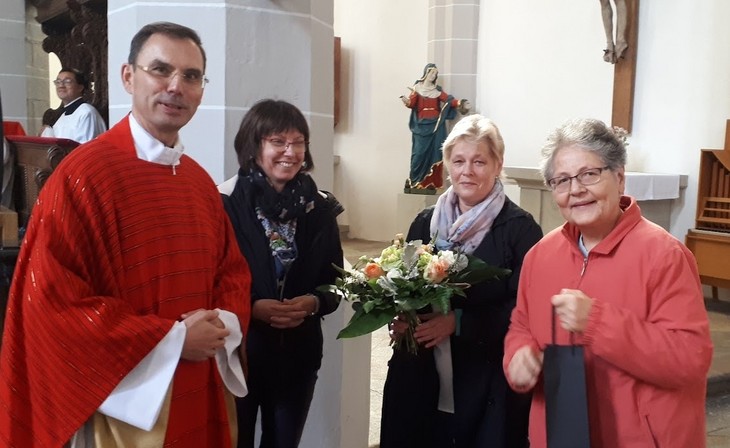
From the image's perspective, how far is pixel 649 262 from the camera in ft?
5.31

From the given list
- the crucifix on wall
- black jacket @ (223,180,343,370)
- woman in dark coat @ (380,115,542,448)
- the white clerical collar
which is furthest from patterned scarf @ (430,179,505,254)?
the crucifix on wall

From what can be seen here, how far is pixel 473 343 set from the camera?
2189 mm

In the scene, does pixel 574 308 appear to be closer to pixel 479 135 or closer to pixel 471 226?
pixel 471 226

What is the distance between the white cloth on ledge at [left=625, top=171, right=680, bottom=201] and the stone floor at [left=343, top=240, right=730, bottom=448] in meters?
1.08

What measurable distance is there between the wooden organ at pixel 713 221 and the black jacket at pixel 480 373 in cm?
424

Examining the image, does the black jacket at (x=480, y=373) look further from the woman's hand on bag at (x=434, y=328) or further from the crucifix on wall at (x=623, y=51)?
the crucifix on wall at (x=623, y=51)

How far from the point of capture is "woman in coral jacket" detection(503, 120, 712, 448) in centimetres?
155

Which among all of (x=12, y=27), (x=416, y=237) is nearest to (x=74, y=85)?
(x=12, y=27)

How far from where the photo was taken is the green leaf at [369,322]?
6.44 feet

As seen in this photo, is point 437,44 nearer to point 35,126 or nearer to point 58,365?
point 35,126

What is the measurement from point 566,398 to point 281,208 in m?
1.00

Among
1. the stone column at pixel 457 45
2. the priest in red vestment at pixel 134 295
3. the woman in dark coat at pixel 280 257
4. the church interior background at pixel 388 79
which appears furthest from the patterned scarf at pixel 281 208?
the stone column at pixel 457 45

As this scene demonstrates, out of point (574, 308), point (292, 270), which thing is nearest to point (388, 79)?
point (292, 270)

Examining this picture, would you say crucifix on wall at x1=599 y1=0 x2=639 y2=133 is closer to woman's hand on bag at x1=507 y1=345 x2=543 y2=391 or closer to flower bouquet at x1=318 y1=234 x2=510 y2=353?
flower bouquet at x1=318 y1=234 x2=510 y2=353
